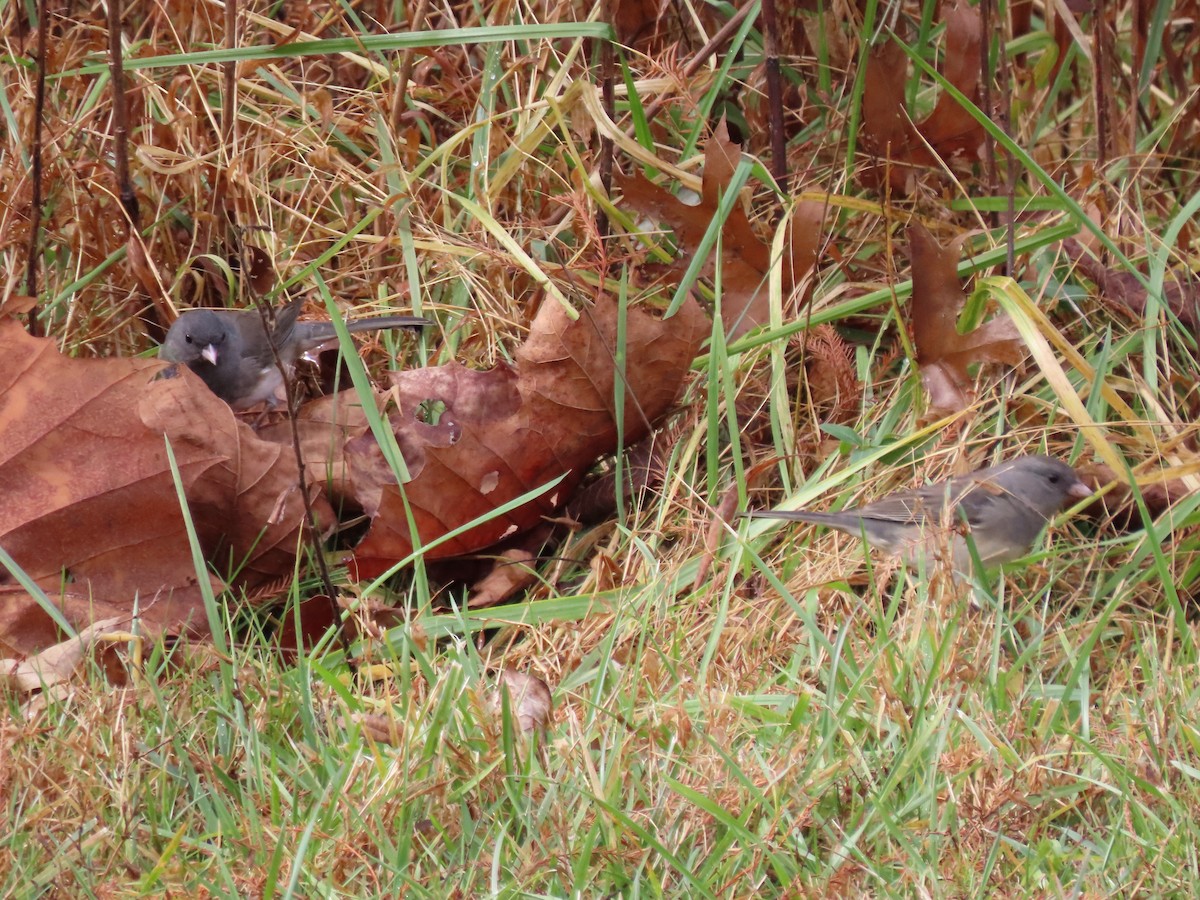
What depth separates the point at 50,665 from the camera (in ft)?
7.77

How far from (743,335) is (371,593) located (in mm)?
979

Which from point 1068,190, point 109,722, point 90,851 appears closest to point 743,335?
point 1068,190

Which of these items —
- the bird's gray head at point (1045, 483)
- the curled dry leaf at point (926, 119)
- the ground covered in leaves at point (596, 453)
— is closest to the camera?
the ground covered in leaves at point (596, 453)

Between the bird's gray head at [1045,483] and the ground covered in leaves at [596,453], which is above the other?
the ground covered in leaves at [596,453]

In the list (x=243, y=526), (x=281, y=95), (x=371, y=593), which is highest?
(x=281, y=95)

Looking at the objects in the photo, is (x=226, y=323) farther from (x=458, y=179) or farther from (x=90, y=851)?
(x=90, y=851)

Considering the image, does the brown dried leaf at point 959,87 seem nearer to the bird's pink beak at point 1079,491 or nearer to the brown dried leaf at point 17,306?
the bird's pink beak at point 1079,491

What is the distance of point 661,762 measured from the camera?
2023 mm

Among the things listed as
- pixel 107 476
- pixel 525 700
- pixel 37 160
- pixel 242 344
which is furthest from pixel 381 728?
pixel 242 344

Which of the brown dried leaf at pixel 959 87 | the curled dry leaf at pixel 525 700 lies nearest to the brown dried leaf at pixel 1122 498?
the brown dried leaf at pixel 959 87

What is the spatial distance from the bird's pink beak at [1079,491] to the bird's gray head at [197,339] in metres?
1.95

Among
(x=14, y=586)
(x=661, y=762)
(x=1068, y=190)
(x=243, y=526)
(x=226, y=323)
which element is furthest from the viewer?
(x=226, y=323)

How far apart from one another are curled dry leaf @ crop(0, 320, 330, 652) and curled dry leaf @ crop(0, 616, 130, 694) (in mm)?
142

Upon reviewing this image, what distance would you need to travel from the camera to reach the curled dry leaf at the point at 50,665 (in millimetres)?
2344
